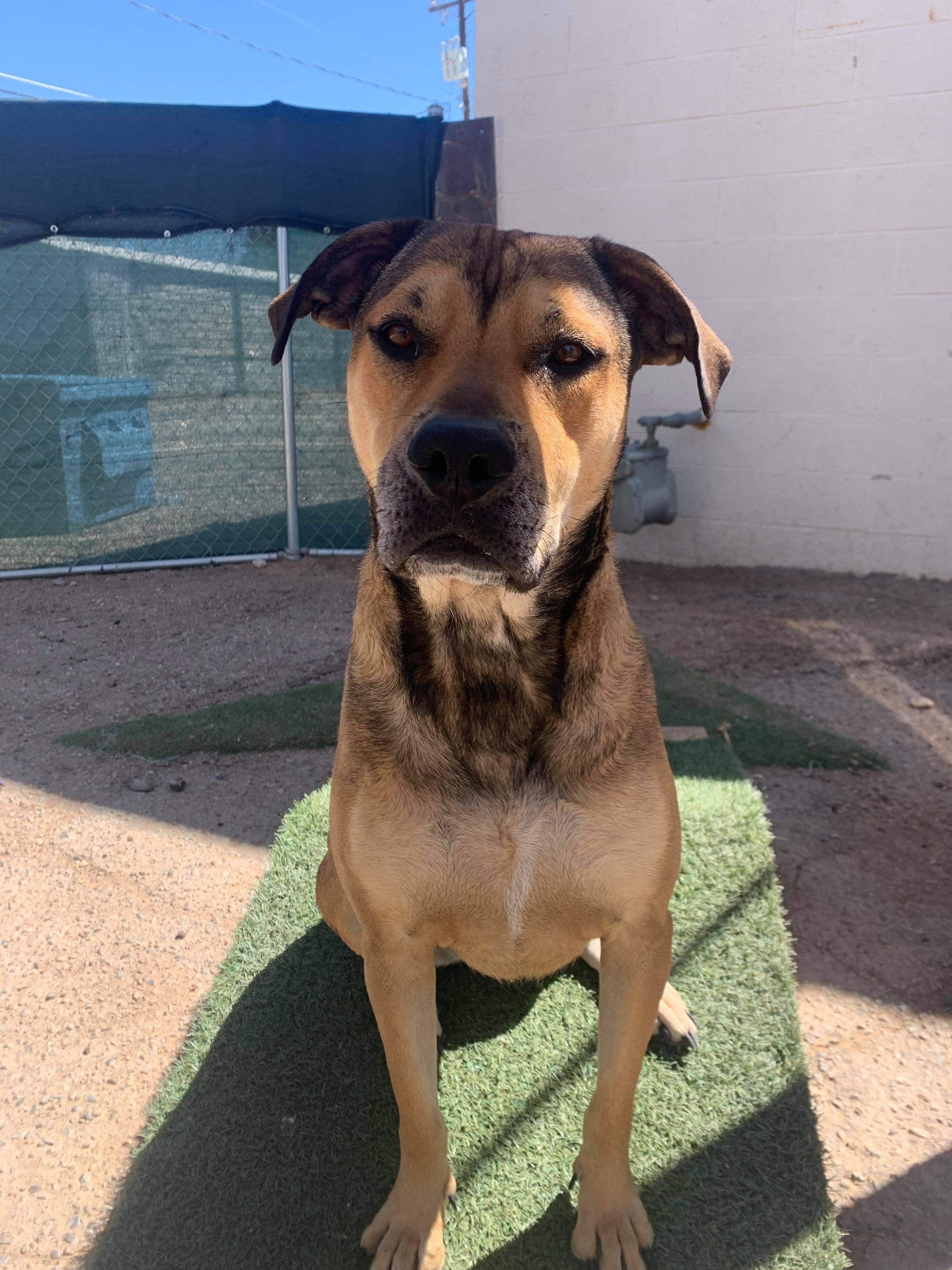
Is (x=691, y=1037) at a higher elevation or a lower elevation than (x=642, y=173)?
lower

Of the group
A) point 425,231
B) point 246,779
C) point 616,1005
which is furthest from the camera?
point 246,779

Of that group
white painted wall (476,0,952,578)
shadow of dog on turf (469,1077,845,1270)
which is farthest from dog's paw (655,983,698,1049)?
white painted wall (476,0,952,578)

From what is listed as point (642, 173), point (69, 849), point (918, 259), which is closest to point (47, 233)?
point (642, 173)

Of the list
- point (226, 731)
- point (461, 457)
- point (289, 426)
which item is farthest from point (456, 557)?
point (289, 426)

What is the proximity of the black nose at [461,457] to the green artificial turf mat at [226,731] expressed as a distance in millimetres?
2650

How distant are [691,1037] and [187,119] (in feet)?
20.4

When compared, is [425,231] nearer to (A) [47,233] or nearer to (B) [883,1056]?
Result: (B) [883,1056]

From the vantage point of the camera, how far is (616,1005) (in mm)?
1836

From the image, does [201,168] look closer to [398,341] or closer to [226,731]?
[226,731]

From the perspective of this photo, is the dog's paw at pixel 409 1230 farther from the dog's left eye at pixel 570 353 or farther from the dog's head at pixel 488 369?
the dog's left eye at pixel 570 353

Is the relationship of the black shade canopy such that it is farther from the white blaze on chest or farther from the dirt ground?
the white blaze on chest

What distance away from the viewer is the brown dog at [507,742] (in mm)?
1779

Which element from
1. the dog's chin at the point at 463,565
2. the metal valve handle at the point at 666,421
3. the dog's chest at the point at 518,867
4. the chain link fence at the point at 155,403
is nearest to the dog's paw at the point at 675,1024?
the dog's chest at the point at 518,867

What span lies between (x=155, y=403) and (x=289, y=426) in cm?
98
